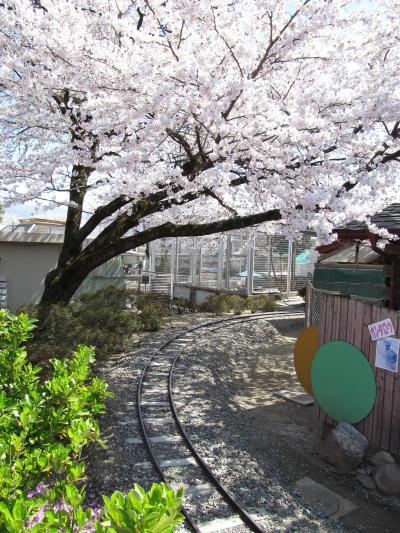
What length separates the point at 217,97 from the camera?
6914mm

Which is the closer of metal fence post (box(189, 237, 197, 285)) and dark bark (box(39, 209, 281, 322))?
dark bark (box(39, 209, 281, 322))

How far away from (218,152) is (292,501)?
5.29m

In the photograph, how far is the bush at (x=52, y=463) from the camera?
7.58ft

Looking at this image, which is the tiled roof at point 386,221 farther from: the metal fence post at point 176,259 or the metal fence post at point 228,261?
the metal fence post at point 176,259

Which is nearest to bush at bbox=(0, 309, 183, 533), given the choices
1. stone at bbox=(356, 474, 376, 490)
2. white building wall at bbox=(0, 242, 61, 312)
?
stone at bbox=(356, 474, 376, 490)

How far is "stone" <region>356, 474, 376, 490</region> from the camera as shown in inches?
238

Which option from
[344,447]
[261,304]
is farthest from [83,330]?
[261,304]

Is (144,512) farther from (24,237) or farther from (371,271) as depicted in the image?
(24,237)

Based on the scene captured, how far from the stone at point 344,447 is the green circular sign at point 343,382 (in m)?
0.22

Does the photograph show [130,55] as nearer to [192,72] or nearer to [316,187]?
[192,72]

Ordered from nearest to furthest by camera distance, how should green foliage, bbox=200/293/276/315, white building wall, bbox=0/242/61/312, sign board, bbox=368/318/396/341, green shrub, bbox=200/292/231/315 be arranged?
1. sign board, bbox=368/318/396/341
2. white building wall, bbox=0/242/61/312
3. green shrub, bbox=200/292/231/315
4. green foliage, bbox=200/293/276/315

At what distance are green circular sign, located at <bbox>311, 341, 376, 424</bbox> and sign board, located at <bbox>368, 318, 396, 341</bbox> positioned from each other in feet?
1.37

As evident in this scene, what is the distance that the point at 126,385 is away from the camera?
29.8 ft

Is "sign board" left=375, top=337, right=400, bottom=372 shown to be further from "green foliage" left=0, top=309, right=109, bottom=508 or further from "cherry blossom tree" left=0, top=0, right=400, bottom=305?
"green foliage" left=0, top=309, right=109, bottom=508
